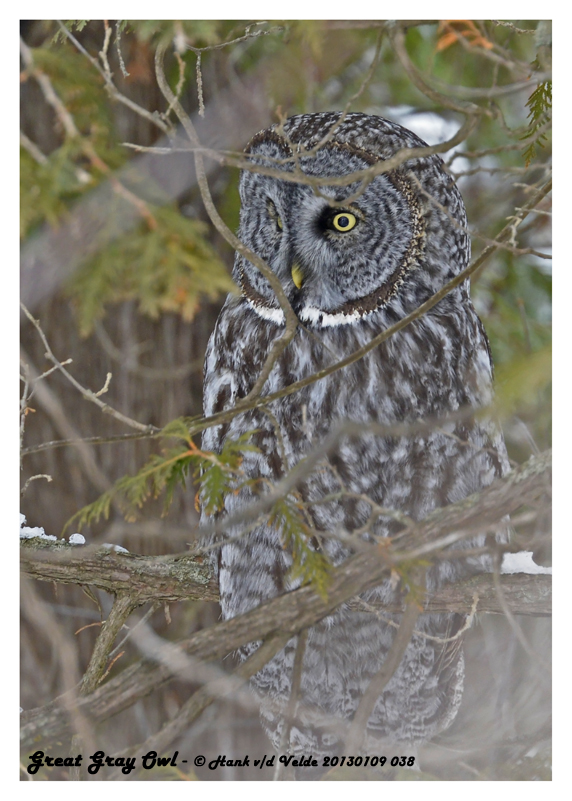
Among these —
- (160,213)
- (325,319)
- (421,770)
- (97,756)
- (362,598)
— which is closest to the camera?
(160,213)

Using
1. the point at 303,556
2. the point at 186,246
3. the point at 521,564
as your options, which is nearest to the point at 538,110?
the point at 186,246

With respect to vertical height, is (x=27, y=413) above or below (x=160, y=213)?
below

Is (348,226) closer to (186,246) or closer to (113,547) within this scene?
(186,246)

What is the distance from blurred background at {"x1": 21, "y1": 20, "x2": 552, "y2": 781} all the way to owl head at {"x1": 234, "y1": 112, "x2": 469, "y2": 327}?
0.39 ft

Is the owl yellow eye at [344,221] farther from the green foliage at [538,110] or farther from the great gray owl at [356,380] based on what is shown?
the green foliage at [538,110]

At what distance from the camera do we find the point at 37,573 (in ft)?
7.39

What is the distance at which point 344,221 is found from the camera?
2.36 m

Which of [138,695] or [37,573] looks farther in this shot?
[37,573]

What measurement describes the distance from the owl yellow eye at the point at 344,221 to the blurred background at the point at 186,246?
1.13 feet

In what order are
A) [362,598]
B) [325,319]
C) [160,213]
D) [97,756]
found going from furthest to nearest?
[325,319], [362,598], [97,756], [160,213]

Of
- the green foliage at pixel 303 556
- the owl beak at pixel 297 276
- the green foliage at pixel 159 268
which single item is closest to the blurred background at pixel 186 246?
the green foliage at pixel 159 268

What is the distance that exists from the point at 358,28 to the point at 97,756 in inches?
80.0
